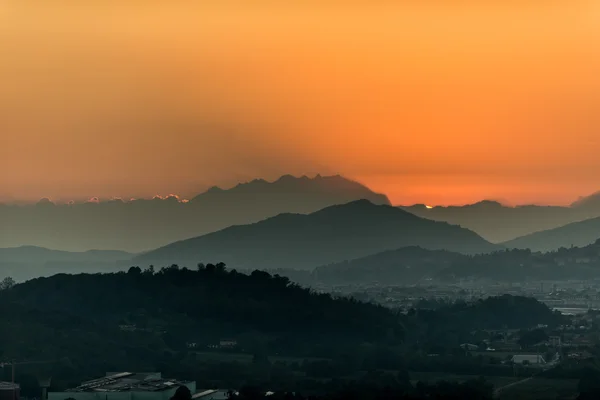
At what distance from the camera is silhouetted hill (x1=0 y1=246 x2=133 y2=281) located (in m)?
170

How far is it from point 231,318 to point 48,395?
2771 centimetres

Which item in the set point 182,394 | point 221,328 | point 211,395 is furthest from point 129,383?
point 221,328

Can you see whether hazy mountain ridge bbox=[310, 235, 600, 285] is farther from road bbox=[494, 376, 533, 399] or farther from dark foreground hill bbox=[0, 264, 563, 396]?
road bbox=[494, 376, 533, 399]

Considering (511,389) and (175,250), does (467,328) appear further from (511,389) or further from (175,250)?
(175,250)

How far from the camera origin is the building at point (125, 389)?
143ft

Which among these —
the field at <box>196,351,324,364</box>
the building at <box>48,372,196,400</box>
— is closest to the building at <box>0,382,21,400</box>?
the building at <box>48,372,196,400</box>

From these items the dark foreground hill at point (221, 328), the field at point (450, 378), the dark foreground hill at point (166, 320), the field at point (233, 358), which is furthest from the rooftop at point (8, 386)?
the field at point (450, 378)

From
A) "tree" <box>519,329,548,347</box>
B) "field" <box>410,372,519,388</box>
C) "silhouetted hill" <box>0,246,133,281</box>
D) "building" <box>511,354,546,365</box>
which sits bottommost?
"field" <box>410,372,519,388</box>

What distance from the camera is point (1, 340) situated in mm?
57469

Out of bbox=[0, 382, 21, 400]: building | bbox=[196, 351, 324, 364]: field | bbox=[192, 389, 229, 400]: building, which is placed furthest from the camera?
bbox=[196, 351, 324, 364]: field

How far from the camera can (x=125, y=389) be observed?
44344 mm

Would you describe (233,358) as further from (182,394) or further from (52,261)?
(52,261)

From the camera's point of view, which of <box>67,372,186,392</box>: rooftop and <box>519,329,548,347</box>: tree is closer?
<box>67,372,186,392</box>: rooftop

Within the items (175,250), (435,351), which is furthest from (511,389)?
(175,250)
